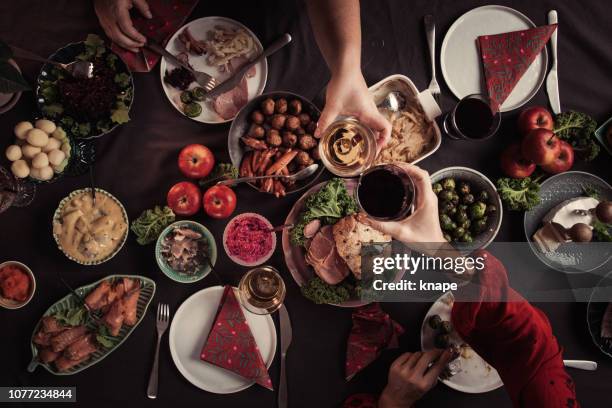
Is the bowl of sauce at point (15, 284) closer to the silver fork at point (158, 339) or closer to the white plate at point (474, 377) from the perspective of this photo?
the silver fork at point (158, 339)

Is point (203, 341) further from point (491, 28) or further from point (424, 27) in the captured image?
point (491, 28)

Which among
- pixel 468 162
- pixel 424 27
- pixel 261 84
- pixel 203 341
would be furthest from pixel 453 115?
pixel 203 341

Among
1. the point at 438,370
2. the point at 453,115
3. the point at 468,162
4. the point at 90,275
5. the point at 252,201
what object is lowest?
the point at 438,370

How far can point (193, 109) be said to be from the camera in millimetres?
1589

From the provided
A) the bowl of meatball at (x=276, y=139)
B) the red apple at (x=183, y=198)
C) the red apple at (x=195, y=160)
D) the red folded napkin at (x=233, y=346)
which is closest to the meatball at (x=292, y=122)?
the bowl of meatball at (x=276, y=139)

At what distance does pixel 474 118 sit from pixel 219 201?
96 cm

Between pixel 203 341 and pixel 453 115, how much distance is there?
1.23 m

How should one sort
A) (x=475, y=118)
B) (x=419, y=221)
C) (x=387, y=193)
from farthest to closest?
(x=475, y=118)
(x=419, y=221)
(x=387, y=193)

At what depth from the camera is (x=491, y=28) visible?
1642 mm

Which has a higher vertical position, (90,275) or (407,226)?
(407,226)

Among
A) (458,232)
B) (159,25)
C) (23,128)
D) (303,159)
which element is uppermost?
(159,25)

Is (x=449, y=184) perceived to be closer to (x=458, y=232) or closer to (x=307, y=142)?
(x=458, y=232)

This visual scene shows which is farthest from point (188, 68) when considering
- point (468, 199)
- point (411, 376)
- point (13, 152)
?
point (411, 376)

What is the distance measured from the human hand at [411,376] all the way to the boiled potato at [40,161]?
140 cm
